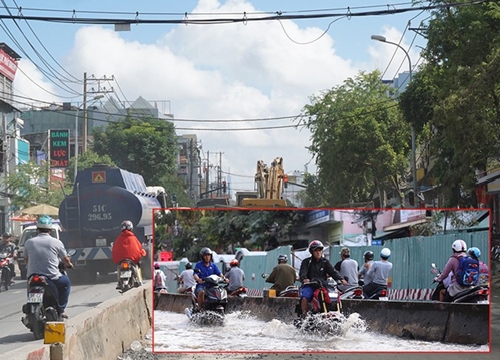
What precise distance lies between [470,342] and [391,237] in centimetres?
189

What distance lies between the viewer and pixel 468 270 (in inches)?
282

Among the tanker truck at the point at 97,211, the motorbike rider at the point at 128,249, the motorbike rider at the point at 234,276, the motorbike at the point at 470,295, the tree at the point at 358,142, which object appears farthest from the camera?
the tree at the point at 358,142

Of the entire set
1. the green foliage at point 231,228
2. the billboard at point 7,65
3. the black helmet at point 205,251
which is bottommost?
the black helmet at point 205,251

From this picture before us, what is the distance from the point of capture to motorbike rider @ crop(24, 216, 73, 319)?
10.4m

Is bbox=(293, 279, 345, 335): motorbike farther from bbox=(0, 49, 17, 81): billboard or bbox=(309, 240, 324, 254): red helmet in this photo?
bbox=(0, 49, 17, 81): billboard

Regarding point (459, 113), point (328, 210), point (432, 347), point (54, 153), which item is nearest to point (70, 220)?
point (459, 113)

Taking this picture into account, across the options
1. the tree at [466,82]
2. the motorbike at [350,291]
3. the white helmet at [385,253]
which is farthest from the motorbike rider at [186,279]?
the tree at [466,82]

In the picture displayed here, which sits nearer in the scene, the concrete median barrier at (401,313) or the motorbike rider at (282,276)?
the motorbike rider at (282,276)

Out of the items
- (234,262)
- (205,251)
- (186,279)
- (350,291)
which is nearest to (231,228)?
(205,251)

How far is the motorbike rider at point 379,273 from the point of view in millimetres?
6566

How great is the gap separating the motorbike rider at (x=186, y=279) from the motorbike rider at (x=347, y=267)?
1222mm

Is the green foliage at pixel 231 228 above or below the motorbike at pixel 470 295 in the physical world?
above

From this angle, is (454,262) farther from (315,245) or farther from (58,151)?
(58,151)

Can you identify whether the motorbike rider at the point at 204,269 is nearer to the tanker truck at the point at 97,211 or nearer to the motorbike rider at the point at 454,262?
the motorbike rider at the point at 454,262
